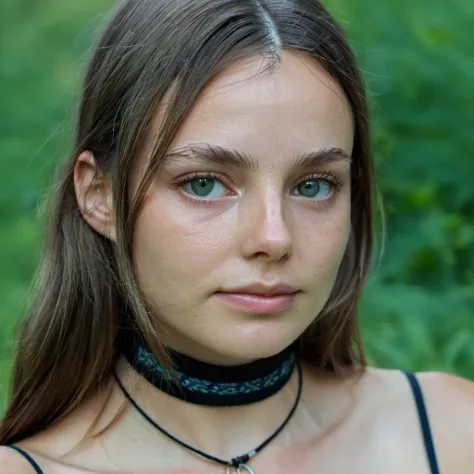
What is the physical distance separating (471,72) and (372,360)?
1.21 m

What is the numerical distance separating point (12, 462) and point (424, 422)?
34.2 inches

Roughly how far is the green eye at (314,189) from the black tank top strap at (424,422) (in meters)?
0.58

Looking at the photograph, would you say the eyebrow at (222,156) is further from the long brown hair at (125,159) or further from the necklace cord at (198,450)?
the necklace cord at (198,450)

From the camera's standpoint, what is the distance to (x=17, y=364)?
216cm

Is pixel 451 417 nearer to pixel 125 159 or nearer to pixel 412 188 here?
pixel 125 159

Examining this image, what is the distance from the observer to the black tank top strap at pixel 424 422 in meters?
2.14

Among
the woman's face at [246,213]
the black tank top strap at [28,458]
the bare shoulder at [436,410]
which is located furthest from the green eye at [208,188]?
the bare shoulder at [436,410]

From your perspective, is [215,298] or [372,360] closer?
[215,298]

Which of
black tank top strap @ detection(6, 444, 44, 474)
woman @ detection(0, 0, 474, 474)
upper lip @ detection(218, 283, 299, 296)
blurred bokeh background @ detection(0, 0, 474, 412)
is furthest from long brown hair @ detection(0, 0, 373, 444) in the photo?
blurred bokeh background @ detection(0, 0, 474, 412)

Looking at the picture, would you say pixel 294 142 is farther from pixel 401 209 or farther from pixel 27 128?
pixel 27 128

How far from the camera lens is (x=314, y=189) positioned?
1926 millimetres

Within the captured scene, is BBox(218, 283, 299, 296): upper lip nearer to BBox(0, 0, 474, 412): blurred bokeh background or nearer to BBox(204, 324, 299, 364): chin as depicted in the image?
BBox(204, 324, 299, 364): chin

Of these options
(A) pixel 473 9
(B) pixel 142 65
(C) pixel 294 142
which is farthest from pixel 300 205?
(A) pixel 473 9

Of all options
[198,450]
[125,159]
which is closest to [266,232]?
[125,159]
